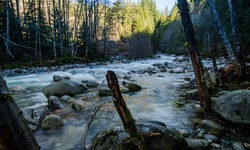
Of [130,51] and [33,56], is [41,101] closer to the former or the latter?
[33,56]

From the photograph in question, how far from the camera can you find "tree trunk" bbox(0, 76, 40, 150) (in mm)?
946

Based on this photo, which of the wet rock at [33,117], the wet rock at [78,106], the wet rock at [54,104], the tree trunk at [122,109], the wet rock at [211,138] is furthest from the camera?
the wet rock at [54,104]

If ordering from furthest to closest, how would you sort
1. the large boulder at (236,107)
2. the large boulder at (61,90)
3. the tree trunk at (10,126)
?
the large boulder at (61,90)
the large boulder at (236,107)
the tree trunk at (10,126)

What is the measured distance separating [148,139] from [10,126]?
69.2 inches

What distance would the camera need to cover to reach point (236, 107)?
3.59 m

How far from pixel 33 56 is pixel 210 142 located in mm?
19155

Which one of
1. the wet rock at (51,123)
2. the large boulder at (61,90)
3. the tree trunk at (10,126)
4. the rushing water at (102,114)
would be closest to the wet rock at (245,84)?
the rushing water at (102,114)

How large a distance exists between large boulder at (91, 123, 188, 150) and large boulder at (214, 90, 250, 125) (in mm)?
1536

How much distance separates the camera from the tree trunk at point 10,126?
946 mm

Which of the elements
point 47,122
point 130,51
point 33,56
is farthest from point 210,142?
point 130,51

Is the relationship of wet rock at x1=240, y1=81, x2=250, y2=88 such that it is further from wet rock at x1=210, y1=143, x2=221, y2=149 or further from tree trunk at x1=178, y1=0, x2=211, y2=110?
wet rock at x1=210, y1=143, x2=221, y2=149

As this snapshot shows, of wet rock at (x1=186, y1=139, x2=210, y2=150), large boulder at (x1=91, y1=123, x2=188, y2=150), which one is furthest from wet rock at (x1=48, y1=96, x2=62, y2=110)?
wet rock at (x1=186, y1=139, x2=210, y2=150)

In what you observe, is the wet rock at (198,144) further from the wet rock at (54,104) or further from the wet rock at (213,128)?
the wet rock at (54,104)

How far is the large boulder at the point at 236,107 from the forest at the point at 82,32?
1.33m
